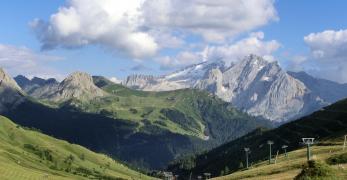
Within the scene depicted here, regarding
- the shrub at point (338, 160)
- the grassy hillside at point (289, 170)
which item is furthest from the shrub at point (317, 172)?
the shrub at point (338, 160)

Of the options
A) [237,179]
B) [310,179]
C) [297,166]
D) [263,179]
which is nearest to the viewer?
[310,179]

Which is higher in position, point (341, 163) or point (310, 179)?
point (341, 163)

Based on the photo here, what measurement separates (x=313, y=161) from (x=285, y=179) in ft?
96.9

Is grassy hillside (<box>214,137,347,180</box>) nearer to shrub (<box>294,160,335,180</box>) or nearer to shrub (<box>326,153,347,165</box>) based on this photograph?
shrub (<box>294,160,335,180</box>)

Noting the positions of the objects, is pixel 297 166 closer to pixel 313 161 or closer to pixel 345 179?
pixel 345 179

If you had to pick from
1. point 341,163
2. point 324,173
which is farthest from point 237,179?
point 324,173

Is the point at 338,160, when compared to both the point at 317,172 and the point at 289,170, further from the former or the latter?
the point at 317,172

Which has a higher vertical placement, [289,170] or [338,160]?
[338,160]

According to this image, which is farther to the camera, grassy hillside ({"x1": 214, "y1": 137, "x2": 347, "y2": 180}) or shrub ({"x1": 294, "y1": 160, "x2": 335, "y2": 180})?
grassy hillside ({"x1": 214, "y1": 137, "x2": 347, "y2": 180})

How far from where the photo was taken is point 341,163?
310 ft

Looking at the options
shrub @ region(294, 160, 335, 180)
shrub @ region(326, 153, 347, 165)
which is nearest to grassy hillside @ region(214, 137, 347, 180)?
shrub @ region(294, 160, 335, 180)

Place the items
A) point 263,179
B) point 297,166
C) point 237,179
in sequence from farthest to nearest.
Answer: point 237,179 < point 297,166 < point 263,179

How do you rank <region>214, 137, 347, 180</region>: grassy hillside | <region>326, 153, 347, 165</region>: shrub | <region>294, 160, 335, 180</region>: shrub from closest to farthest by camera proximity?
1. <region>294, 160, 335, 180</region>: shrub
2. <region>214, 137, 347, 180</region>: grassy hillside
3. <region>326, 153, 347, 165</region>: shrub

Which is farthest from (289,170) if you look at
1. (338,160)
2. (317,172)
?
(317,172)
